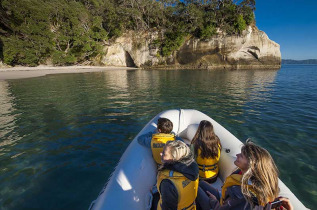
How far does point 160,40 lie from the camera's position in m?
37.7

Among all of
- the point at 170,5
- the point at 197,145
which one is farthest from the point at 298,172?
the point at 170,5

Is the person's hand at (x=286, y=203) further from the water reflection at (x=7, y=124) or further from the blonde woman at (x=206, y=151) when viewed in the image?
the water reflection at (x=7, y=124)

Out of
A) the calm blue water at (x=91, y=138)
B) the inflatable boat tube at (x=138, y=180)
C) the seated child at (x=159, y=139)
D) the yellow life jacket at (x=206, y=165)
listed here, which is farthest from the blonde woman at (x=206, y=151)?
the calm blue water at (x=91, y=138)

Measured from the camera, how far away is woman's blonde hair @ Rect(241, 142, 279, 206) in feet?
4.63

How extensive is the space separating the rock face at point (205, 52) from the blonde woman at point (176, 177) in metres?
38.1

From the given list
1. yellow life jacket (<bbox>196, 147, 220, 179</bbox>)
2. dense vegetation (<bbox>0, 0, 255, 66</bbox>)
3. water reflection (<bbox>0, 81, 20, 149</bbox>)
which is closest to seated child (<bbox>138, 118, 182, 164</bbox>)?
yellow life jacket (<bbox>196, 147, 220, 179</bbox>)

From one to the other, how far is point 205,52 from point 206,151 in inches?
1498

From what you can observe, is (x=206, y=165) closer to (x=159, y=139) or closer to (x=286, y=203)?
(x=159, y=139)

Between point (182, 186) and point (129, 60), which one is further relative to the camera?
point (129, 60)

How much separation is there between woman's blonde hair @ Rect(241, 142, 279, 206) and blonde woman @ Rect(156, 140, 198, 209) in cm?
→ 50

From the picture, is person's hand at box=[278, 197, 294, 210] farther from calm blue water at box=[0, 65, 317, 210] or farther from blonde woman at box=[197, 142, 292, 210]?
calm blue water at box=[0, 65, 317, 210]

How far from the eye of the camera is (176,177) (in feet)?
5.60

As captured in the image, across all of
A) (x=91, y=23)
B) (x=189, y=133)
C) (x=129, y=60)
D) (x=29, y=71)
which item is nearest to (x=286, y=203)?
(x=189, y=133)

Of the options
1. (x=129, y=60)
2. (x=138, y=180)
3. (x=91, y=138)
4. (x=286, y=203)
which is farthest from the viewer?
(x=129, y=60)
